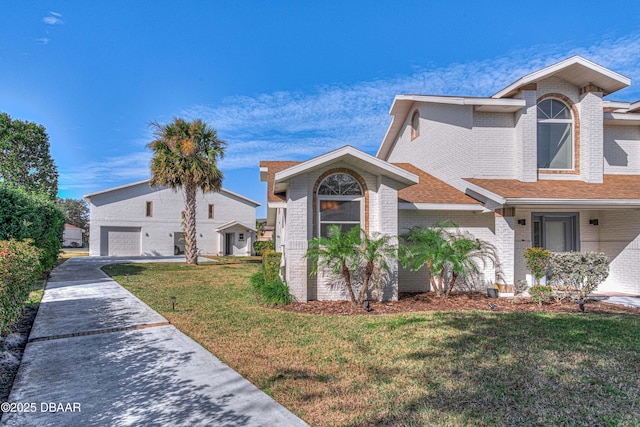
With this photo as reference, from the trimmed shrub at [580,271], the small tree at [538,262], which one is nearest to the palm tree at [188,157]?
the small tree at [538,262]

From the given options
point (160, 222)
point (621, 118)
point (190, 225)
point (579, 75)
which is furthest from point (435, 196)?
point (160, 222)

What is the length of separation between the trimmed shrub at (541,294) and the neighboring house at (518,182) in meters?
1.09

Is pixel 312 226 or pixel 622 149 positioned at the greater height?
pixel 622 149

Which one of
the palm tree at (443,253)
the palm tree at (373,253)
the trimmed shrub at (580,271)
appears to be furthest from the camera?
the palm tree at (443,253)

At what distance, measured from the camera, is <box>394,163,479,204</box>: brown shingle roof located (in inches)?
436

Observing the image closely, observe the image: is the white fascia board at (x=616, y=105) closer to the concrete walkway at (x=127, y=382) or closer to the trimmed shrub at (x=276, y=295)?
the trimmed shrub at (x=276, y=295)

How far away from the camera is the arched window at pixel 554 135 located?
12234 mm

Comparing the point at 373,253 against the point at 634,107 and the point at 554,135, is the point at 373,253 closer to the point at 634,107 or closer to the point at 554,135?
the point at 554,135

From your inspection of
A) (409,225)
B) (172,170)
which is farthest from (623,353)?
(172,170)

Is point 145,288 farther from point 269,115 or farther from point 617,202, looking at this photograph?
point 617,202

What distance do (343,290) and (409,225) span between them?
305 centimetres

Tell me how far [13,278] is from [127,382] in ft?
8.37

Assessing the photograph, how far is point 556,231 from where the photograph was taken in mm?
12094

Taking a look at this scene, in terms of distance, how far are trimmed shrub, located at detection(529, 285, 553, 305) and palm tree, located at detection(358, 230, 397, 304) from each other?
12.5 feet
